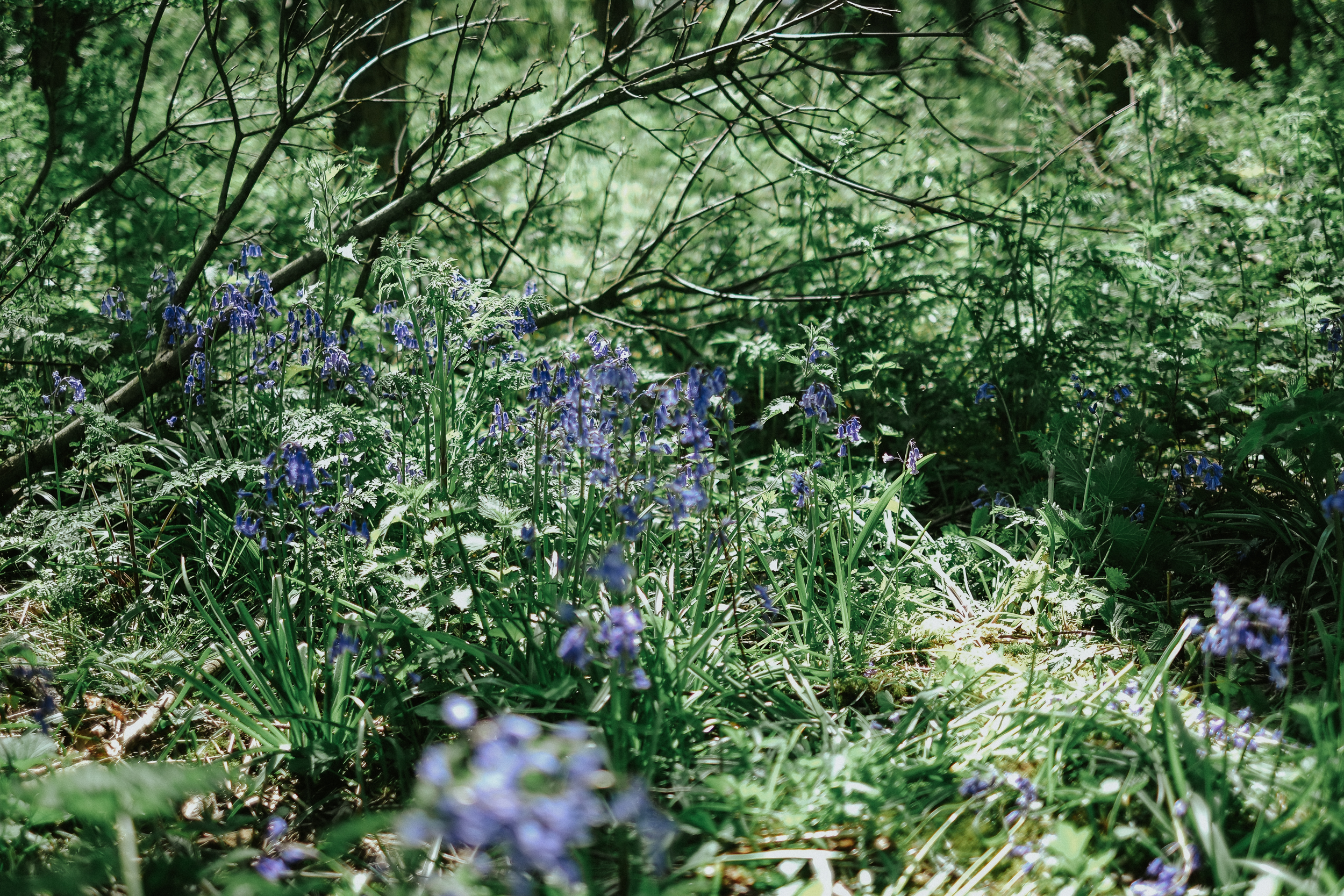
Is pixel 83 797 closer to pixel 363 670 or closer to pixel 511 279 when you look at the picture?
pixel 363 670

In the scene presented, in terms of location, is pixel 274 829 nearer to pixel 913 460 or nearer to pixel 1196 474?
pixel 913 460

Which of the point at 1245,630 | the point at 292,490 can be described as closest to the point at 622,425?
the point at 292,490

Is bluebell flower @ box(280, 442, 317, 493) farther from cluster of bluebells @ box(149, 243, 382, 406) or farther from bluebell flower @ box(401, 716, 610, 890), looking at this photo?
bluebell flower @ box(401, 716, 610, 890)

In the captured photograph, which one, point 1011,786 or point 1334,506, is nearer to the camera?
point 1011,786

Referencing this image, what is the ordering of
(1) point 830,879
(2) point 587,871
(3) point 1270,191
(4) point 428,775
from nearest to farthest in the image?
(4) point 428,775
(2) point 587,871
(1) point 830,879
(3) point 1270,191

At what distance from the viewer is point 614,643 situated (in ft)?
5.52

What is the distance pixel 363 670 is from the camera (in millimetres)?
2088

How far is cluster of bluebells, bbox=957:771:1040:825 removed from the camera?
170 cm

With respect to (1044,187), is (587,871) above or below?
below

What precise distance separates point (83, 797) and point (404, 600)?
3.48ft

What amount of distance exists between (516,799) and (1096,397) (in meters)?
2.79

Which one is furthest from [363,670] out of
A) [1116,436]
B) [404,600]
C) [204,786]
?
[1116,436]

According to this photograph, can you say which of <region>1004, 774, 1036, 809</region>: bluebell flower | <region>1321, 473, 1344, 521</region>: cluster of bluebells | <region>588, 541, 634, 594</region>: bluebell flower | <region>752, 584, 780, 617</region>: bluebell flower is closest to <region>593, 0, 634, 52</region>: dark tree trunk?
<region>752, 584, 780, 617</region>: bluebell flower

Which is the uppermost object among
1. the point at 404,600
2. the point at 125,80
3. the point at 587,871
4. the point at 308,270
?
the point at 125,80
